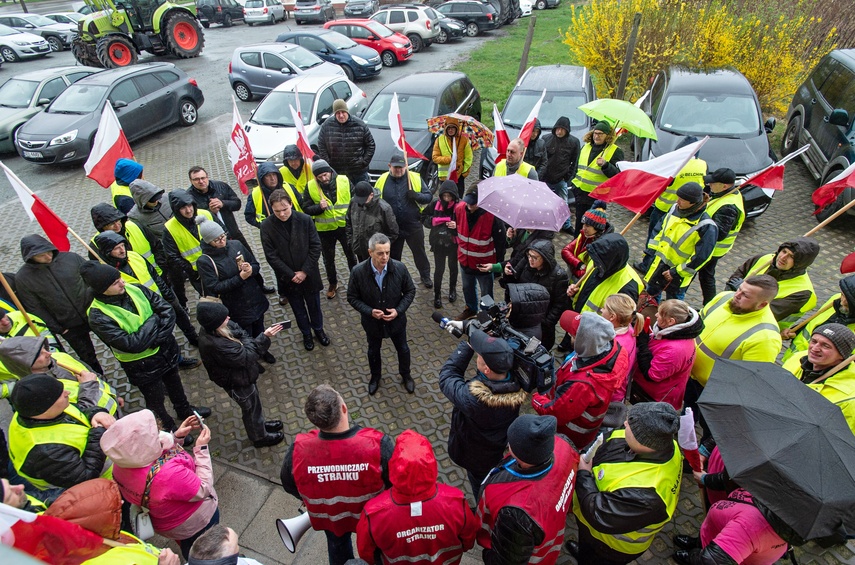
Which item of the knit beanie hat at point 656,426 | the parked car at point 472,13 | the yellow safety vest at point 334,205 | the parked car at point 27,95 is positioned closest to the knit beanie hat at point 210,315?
the yellow safety vest at point 334,205

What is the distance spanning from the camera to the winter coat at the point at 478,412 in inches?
108

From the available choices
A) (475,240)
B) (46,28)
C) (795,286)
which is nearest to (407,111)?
(475,240)

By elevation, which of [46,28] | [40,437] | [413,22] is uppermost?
[46,28]

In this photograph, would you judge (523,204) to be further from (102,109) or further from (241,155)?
(102,109)

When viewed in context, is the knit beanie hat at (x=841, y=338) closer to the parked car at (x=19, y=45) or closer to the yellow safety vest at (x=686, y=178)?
the yellow safety vest at (x=686, y=178)

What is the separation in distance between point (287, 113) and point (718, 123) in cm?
806

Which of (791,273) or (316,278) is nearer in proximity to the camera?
(791,273)

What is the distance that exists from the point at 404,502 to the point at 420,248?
13.9 feet

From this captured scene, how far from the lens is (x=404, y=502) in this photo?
2254 mm

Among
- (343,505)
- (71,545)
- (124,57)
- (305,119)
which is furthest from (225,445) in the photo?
(124,57)

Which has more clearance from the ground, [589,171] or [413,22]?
[413,22]

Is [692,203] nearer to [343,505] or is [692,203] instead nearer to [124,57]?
[343,505]

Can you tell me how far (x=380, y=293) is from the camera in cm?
440

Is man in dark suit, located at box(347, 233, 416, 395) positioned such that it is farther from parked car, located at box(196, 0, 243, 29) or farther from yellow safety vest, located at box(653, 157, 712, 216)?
parked car, located at box(196, 0, 243, 29)
